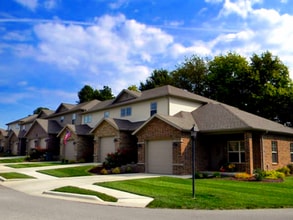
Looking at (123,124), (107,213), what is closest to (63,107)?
(123,124)

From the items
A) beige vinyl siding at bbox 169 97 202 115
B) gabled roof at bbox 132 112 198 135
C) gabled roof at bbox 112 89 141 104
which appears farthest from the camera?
gabled roof at bbox 112 89 141 104

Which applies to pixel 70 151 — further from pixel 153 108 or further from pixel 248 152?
pixel 248 152

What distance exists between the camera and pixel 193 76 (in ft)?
168

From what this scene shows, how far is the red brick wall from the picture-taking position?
22.7 metres

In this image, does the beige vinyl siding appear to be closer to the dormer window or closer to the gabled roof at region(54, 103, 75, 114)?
the dormer window

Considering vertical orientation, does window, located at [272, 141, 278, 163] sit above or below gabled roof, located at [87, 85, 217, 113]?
below

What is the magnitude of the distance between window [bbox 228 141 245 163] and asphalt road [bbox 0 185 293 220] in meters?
12.0

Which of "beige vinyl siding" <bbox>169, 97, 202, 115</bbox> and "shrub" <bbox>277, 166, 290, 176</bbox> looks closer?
"shrub" <bbox>277, 166, 290, 176</bbox>

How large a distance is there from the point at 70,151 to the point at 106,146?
691 cm

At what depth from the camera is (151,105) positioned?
95.3ft

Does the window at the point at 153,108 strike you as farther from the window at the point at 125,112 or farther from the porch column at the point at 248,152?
the porch column at the point at 248,152

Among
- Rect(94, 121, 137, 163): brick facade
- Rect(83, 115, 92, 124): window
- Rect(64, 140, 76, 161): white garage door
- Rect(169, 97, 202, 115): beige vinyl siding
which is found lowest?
Rect(64, 140, 76, 161): white garage door

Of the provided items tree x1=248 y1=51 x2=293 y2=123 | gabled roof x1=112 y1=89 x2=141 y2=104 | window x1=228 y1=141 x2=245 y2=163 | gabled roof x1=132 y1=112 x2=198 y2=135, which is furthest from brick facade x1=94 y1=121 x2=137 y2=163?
tree x1=248 y1=51 x2=293 y2=123

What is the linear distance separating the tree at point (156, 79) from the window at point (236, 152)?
3166cm
